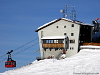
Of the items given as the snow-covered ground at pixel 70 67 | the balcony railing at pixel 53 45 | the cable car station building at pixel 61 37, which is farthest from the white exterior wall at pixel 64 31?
the snow-covered ground at pixel 70 67

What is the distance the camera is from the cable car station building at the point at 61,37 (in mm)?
65312

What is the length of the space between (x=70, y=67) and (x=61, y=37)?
1595 centimetres

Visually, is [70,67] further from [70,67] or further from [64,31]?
[64,31]

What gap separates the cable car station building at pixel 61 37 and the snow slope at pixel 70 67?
13.3ft

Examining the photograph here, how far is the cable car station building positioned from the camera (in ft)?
214

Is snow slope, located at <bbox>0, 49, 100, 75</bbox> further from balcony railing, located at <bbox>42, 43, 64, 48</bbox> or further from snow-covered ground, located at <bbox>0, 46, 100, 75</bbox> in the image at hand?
balcony railing, located at <bbox>42, 43, 64, 48</bbox>

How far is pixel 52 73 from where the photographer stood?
46625mm

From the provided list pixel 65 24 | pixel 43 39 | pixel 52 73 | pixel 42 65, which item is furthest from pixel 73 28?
pixel 52 73

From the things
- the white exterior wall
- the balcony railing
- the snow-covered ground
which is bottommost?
the snow-covered ground

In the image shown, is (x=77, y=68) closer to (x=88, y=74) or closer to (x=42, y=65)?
(x=88, y=74)

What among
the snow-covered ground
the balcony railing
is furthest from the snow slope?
the balcony railing

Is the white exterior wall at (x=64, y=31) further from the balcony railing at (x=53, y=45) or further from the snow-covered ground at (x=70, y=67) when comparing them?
the snow-covered ground at (x=70, y=67)

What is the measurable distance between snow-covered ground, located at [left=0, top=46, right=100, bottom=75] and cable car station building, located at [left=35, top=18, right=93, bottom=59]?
4052 mm

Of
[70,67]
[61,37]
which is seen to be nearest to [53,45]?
[61,37]
